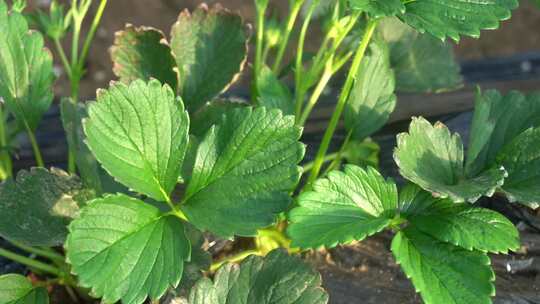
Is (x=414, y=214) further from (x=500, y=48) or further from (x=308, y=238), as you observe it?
(x=500, y=48)

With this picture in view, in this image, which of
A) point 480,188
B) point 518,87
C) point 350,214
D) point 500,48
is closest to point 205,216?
point 350,214

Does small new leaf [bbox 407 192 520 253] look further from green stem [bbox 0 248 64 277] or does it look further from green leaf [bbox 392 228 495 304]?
green stem [bbox 0 248 64 277]

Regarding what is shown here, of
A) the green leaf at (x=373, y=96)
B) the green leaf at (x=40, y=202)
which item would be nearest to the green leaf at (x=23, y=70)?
the green leaf at (x=40, y=202)

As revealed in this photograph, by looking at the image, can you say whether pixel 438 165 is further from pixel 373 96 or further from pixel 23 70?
pixel 23 70

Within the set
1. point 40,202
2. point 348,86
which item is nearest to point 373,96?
point 348,86

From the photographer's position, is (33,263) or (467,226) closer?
(467,226)

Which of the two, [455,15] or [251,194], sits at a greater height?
[455,15]
